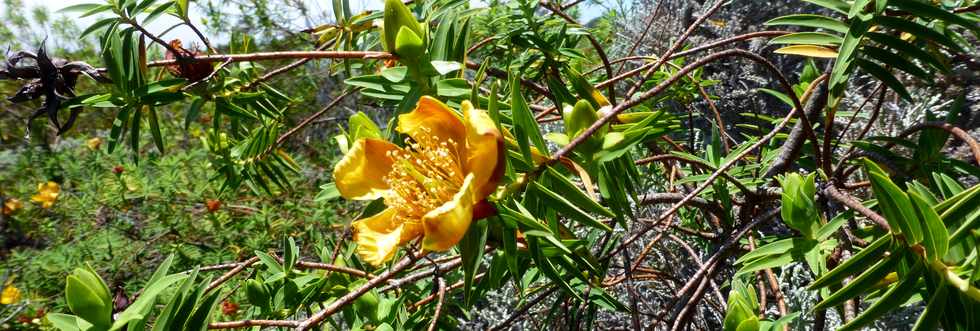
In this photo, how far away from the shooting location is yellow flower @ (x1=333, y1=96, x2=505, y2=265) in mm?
668

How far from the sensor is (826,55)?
1078 millimetres

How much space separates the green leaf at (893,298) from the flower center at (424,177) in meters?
0.47

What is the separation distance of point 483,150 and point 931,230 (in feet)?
1.48

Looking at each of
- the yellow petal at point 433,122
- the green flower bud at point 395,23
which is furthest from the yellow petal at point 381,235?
the green flower bud at point 395,23

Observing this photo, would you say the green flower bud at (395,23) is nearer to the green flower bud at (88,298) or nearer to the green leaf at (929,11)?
the green flower bud at (88,298)

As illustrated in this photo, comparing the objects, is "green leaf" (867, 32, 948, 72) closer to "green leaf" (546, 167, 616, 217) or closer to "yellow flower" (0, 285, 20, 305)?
"green leaf" (546, 167, 616, 217)

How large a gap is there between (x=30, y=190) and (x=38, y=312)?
1777 mm

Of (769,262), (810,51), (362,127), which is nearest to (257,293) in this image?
(362,127)

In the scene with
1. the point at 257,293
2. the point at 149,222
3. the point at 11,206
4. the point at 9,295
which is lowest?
the point at 9,295

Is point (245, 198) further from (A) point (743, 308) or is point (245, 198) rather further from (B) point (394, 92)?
(A) point (743, 308)

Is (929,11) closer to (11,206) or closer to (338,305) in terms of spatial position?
(338,305)

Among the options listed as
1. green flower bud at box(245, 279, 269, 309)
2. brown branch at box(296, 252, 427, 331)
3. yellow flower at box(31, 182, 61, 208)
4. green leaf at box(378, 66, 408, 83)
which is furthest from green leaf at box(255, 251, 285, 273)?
yellow flower at box(31, 182, 61, 208)

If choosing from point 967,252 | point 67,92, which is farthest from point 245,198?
point 967,252

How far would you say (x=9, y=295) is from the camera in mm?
3482
